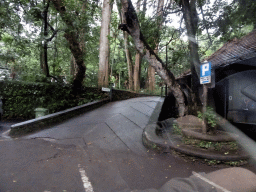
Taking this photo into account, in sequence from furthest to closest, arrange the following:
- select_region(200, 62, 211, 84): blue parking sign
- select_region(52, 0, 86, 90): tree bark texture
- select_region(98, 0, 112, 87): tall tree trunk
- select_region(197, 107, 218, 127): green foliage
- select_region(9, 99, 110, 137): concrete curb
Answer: select_region(98, 0, 112, 87): tall tree trunk
select_region(52, 0, 86, 90): tree bark texture
select_region(9, 99, 110, 137): concrete curb
select_region(197, 107, 218, 127): green foliage
select_region(200, 62, 211, 84): blue parking sign

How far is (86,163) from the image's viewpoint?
13.8 ft

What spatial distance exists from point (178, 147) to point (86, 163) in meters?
2.26

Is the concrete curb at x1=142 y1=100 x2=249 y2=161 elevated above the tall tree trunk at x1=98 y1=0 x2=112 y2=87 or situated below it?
→ below

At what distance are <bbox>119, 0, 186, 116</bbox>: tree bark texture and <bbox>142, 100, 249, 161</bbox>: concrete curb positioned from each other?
174 cm

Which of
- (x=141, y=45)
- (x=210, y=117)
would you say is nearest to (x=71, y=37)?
(x=141, y=45)

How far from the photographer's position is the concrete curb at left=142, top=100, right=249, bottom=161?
14.0ft

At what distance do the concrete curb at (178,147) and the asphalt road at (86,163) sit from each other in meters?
0.18

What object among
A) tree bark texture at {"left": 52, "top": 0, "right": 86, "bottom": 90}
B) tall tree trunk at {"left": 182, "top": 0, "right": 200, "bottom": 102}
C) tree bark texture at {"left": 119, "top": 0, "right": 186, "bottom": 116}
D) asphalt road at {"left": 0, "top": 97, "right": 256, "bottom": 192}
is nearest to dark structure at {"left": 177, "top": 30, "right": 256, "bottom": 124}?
tall tree trunk at {"left": 182, "top": 0, "right": 200, "bottom": 102}

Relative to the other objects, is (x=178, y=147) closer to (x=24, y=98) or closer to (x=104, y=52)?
(x=24, y=98)

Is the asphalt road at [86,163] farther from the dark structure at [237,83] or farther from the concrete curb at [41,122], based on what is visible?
the dark structure at [237,83]

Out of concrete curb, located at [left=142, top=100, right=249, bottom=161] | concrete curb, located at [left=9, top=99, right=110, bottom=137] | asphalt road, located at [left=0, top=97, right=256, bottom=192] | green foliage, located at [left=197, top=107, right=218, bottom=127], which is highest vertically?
green foliage, located at [left=197, top=107, right=218, bottom=127]

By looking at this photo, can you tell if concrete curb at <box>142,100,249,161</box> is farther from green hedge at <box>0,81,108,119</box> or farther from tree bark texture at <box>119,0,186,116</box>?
green hedge at <box>0,81,108,119</box>

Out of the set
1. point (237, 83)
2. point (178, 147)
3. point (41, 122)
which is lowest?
point (178, 147)

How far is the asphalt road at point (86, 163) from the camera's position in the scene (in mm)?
3340
